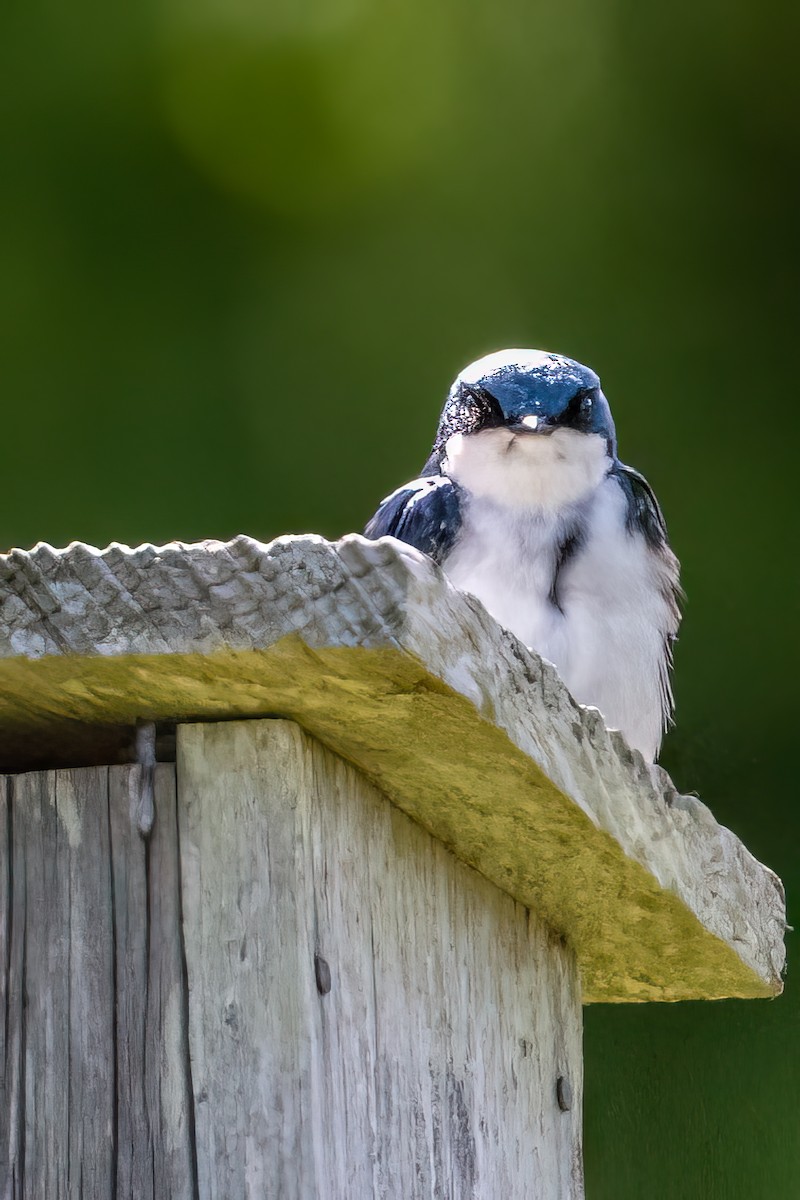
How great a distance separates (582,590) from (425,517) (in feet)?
0.63

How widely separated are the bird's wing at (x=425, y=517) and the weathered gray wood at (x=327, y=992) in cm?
63

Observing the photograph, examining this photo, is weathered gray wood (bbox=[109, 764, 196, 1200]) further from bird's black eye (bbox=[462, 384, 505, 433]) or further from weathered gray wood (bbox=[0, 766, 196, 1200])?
bird's black eye (bbox=[462, 384, 505, 433])

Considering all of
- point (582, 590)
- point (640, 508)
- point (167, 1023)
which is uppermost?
point (640, 508)

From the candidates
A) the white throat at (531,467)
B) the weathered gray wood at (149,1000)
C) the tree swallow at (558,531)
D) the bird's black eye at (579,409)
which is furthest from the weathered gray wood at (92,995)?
the bird's black eye at (579,409)

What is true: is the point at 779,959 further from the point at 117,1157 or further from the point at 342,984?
the point at 117,1157

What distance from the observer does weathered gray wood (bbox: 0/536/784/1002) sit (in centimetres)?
95

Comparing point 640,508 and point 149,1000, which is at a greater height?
point 640,508

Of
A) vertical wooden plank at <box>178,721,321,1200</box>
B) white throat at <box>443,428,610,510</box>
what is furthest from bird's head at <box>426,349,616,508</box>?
vertical wooden plank at <box>178,721,321,1200</box>

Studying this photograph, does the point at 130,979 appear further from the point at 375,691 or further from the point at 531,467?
the point at 531,467

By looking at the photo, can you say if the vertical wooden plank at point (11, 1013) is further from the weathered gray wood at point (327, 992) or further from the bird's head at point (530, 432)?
the bird's head at point (530, 432)

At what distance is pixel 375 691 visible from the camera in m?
1.02

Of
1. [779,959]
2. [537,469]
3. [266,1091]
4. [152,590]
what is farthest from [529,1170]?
[537,469]

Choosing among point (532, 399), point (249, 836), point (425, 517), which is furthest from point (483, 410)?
point (249, 836)

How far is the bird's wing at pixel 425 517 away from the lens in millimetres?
1940
